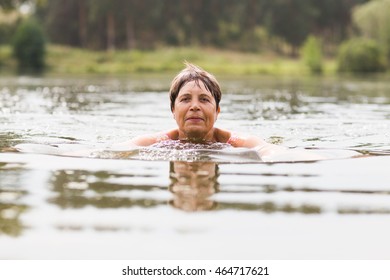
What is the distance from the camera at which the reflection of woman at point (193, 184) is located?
3464 mm

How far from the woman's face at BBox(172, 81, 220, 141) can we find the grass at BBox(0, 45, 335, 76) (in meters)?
43.1

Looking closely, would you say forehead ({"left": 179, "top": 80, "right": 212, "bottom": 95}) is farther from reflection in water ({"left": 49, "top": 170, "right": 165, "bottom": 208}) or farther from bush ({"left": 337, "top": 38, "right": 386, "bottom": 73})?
bush ({"left": 337, "top": 38, "right": 386, "bottom": 73})

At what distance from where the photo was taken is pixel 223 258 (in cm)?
263

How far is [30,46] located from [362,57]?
27.8m

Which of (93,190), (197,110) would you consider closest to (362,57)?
(197,110)

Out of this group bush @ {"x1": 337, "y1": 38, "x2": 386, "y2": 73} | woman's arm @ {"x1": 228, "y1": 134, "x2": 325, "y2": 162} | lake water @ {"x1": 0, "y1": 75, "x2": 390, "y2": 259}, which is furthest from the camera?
bush @ {"x1": 337, "y1": 38, "x2": 386, "y2": 73}

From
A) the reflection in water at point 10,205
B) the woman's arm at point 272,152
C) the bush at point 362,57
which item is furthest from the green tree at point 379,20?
the reflection in water at point 10,205

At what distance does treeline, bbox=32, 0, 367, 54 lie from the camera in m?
71.8

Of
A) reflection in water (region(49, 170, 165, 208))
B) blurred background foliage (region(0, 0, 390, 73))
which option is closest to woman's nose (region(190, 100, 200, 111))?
reflection in water (region(49, 170, 165, 208))

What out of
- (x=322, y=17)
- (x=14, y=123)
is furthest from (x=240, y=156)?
(x=322, y=17)

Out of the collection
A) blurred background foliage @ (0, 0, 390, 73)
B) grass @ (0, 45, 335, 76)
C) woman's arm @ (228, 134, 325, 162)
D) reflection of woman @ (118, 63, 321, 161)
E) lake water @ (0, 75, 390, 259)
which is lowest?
lake water @ (0, 75, 390, 259)

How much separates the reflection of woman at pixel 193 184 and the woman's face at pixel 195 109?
909 millimetres

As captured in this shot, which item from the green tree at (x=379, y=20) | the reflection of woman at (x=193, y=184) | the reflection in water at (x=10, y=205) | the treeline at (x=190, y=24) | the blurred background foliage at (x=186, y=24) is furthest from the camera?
the treeline at (x=190, y=24)

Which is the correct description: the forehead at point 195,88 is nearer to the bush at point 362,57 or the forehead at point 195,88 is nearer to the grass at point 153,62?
the bush at point 362,57
